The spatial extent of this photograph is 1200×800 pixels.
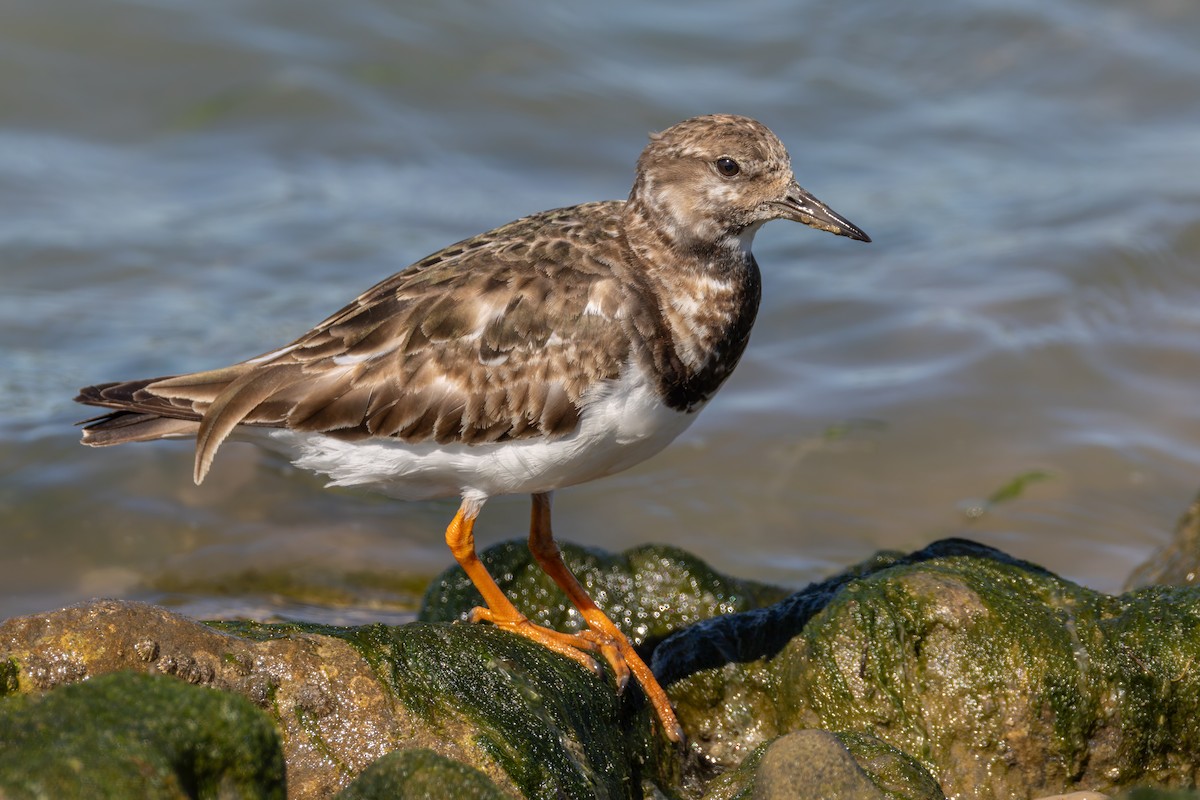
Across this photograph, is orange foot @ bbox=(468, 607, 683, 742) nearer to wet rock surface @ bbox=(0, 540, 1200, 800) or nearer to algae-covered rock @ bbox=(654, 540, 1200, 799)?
wet rock surface @ bbox=(0, 540, 1200, 800)

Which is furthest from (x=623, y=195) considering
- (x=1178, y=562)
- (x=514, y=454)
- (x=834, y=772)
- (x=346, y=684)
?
(x=834, y=772)

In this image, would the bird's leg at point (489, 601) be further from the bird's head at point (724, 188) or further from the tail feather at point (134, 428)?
the bird's head at point (724, 188)

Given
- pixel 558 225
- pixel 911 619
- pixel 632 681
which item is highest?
pixel 558 225

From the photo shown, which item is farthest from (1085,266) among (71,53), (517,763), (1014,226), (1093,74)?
(71,53)

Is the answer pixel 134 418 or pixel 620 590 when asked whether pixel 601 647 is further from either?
pixel 134 418

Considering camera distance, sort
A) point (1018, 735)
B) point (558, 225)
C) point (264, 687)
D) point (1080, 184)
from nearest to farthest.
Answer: point (264, 687) → point (1018, 735) → point (558, 225) → point (1080, 184)

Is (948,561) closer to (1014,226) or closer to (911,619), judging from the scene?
(911,619)
